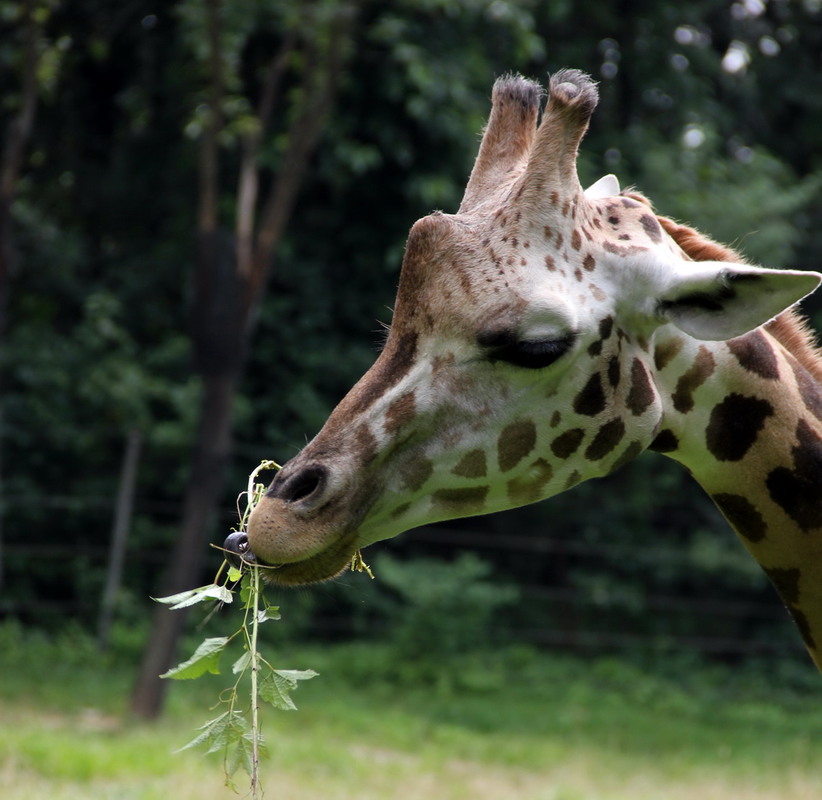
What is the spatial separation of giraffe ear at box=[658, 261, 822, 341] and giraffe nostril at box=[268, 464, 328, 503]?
752 millimetres

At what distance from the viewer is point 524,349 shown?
7.09 ft

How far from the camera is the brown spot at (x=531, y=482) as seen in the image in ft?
7.52

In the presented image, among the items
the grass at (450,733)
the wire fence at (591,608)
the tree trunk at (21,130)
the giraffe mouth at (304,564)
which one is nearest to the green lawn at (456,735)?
the grass at (450,733)

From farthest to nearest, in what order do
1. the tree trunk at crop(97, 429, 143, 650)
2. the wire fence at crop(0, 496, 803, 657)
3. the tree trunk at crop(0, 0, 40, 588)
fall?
the wire fence at crop(0, 496, 803, 657) → the tree trunk at crop(97, 429, 143, 650) → the tree trunk at crop(0, 0, 40, 588)

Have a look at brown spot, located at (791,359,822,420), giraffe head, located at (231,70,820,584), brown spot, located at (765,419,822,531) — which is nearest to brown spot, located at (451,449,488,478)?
giraffe head, located at (231,70,820,584)

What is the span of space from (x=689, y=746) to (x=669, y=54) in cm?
A: 674

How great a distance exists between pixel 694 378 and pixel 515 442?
0.41 meters

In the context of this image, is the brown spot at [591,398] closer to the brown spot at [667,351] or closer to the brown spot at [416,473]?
the brown spot at [667,351]

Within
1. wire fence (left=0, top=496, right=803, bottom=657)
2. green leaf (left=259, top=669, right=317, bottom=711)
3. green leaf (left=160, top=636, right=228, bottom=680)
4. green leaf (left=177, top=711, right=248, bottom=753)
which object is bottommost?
wire fence (left=0, top=496, right=803, bottom=657)

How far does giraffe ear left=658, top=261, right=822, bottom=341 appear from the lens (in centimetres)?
210

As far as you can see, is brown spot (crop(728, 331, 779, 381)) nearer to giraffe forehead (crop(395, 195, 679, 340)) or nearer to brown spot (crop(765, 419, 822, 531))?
brown spot (crop(765, 419, 822, 531))

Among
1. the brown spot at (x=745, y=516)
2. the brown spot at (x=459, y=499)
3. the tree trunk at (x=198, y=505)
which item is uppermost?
the brown spot at (x=459, y=499)

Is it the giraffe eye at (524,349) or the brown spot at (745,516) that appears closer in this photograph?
the giraffe eye at (524,349)

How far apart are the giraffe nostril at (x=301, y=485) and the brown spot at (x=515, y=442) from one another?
37 centimetres
